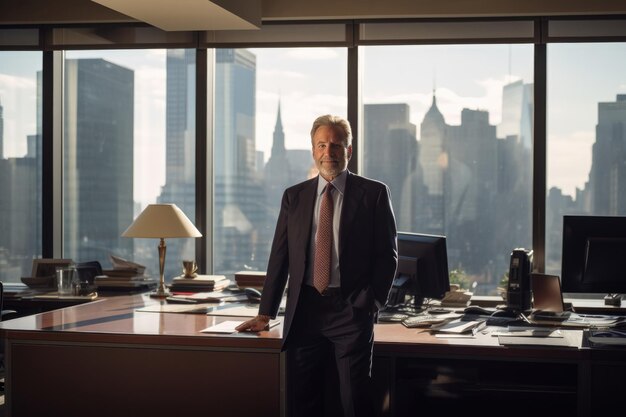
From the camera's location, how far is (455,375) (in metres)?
3.36

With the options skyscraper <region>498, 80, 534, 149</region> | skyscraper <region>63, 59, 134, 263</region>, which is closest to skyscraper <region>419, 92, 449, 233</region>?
skyscraper <region>498, 80, 534, 149</region>

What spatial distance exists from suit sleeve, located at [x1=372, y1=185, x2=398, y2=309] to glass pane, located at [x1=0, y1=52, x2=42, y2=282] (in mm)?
3501

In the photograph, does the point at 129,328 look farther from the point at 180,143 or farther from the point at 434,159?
the point at 434,159

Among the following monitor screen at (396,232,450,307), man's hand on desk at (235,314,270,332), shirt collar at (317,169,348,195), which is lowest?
man's hand on desk at (235,314,270,332)

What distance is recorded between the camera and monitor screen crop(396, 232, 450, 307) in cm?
396

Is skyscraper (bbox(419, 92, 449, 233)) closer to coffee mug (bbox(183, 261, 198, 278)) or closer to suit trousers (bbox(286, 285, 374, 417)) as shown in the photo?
coffee mug (bbox(183, 261, 198, 278))

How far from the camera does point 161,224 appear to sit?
4.60m

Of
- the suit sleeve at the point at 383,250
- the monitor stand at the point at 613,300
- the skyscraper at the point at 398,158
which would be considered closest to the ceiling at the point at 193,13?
the skyscraper at the point at 398,158

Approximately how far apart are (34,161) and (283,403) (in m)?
3.39

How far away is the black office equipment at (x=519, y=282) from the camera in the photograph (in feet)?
13.2

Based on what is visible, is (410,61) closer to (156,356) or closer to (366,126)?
(366,126)

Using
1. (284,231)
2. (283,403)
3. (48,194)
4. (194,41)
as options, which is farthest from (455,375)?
(48,194)

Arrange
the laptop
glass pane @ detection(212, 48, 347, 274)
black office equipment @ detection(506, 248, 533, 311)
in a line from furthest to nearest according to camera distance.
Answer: glass pane @ detection(212, 48, 347, 274), black office equipment @ detection(506, 248, 533, 311), the laptop

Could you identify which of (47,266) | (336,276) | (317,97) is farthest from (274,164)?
(336,276)
